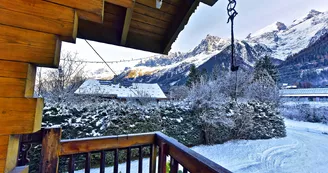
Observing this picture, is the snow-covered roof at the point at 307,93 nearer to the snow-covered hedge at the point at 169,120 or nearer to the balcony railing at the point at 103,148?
the snow-covered hedge at the point at 169,120

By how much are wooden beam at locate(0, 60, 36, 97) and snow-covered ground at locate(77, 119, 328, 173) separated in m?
3.51

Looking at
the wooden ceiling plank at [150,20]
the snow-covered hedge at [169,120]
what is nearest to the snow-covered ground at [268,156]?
the snow-covered hedge at [169,120]

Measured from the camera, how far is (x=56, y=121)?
12.8ft

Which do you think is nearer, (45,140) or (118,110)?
(45,140)

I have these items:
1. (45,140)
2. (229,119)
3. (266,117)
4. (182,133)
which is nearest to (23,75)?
(45,140)

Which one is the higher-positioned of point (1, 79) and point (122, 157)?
point (1, 79)

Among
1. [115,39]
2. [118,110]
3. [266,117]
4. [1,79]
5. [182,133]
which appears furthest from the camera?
[266,117]

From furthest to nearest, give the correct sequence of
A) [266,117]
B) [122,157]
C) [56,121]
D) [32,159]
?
[266,117] → [122,157] → [56,121] → [32,159]

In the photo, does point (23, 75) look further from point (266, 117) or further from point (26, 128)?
point (266, 117)

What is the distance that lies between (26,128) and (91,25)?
79 cm

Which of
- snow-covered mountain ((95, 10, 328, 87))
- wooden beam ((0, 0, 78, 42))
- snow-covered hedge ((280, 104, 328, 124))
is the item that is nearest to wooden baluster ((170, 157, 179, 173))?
wooden beam ((0, 0, 78, 42))

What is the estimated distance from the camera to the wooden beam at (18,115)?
1.80 feet

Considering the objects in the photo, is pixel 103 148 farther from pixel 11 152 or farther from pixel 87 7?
pixel 87 7

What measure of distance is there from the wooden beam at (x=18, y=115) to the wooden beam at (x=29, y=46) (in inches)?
5.6
